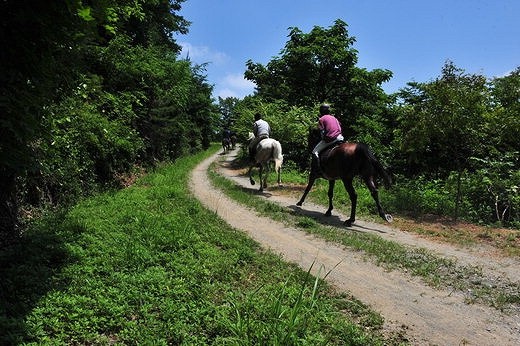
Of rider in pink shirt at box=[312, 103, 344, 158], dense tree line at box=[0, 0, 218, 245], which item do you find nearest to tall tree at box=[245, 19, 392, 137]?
dense tree line at box=[0, 0, 218, 245]

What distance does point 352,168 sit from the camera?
10047mm

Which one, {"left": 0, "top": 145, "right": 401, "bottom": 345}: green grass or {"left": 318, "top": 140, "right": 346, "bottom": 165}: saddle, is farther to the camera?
{"left": 318, "top": 140, "right": 346, "bottom": 165}: saddle

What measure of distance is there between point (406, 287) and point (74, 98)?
815 cm

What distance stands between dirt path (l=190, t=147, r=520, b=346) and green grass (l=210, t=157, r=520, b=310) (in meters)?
0.24

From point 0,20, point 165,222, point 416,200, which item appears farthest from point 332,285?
point 416,200

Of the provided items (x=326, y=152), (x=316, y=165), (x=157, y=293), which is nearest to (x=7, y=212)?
(x=157, y=293)

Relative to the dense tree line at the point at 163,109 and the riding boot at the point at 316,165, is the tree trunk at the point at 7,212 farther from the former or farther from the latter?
the riding boot at the point at 316,165

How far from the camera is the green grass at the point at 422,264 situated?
5.66m

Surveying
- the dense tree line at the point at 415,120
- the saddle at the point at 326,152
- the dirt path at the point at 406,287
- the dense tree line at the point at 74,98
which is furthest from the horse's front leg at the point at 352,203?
the dense tree line at the point at 74,98

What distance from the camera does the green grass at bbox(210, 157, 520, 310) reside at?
566 cm

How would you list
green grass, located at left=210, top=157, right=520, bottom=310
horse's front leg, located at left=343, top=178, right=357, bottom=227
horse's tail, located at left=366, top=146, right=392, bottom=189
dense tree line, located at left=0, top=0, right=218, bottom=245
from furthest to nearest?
horse's front leg, located at left=343, top=178, right=357, bottom=227 < horse's tail, located at left=366, top=146, right=392, bottom=189 < green grass, located at left=210, top=157, right=520, bottom=310 < dense tree line, located at left=0, top=0, right=218, bottom=245

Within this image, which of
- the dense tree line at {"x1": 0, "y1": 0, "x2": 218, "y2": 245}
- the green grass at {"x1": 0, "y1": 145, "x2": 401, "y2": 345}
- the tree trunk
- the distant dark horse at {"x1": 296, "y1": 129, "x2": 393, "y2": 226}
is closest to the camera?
the green grass at {"x1": 0, "y1": 145, "x2": 401, "y2": 345}

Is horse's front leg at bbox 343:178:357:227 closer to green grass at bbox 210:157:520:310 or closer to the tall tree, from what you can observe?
green grass at bbox 210:157:520:310

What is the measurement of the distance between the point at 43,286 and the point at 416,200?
35.3 ft
